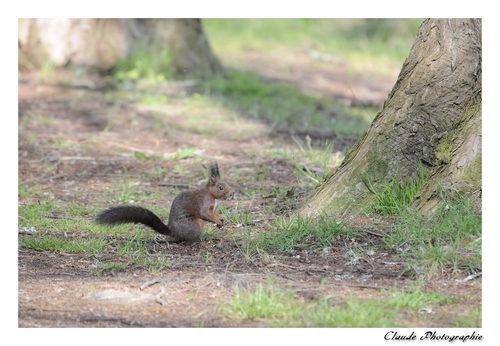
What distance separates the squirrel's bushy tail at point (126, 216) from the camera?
4.38m

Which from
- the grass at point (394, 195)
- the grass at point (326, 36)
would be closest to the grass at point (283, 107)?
the grass at point (326, 36)

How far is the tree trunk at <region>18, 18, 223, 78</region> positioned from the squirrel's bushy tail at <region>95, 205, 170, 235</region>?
5.57 meters

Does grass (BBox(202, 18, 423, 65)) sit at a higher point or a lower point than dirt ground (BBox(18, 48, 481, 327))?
higher

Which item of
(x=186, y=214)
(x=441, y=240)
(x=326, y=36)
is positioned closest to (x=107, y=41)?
(x=186, y=214)

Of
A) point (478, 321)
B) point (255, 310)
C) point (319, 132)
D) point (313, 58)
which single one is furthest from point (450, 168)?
point (313, 58)

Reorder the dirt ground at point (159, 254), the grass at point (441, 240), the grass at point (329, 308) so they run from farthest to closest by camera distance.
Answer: the grass at point (441, 240), the dirt ground at point (159, 254), the grass at point (329, 308)

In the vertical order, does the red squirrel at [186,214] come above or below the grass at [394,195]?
below

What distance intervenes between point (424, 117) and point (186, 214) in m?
1.72

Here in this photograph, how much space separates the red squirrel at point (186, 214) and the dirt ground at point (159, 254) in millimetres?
108

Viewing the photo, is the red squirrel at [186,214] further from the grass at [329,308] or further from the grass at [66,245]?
the grass at [329,308]

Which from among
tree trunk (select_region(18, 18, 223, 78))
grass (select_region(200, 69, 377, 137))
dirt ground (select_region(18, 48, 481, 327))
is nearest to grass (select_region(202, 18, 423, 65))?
tree trunk (select_region(18, 18, 223, 78))

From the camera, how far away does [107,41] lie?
9.69 meters

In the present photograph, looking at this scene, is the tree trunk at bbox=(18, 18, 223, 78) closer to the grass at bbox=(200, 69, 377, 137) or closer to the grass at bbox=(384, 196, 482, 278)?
the grass at bbox=(200, 69, 377, 137)

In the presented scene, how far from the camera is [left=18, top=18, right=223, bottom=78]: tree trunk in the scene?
9477mm
